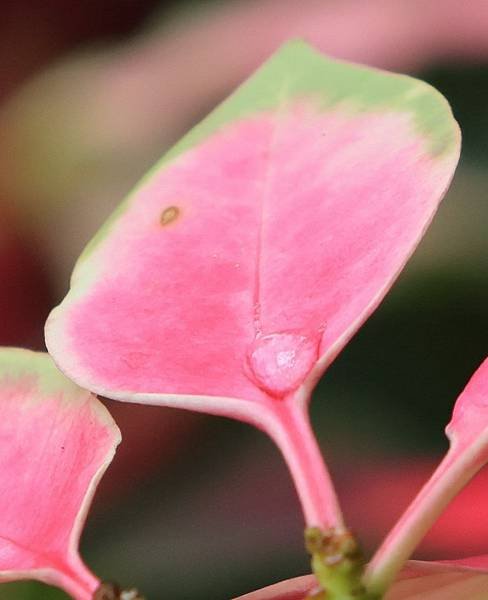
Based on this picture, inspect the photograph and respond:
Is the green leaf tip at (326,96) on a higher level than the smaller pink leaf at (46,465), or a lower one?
higher

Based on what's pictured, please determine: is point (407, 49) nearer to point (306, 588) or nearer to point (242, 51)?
point (242, 51)

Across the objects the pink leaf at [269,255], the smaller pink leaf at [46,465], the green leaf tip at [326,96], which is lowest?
the smaller pink leaf at [46,465]

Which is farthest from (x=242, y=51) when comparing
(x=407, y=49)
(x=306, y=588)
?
(x=306, y=588)

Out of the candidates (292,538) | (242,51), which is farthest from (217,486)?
(242,51)

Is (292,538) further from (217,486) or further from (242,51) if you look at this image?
(242,51)

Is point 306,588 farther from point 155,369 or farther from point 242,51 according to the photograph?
point 242,51
